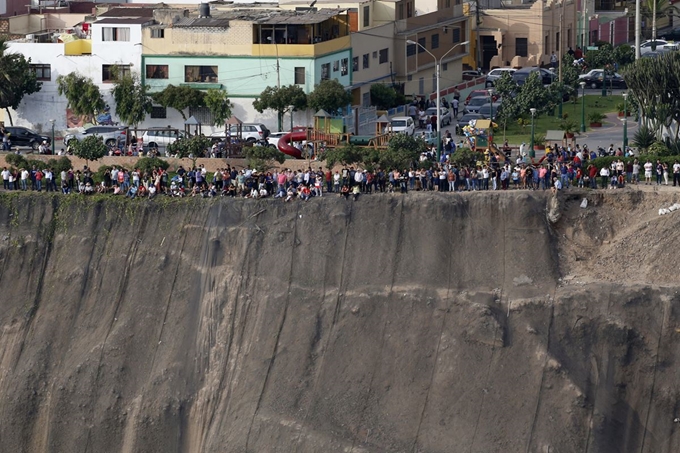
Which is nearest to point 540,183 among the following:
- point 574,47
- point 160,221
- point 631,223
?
point 631,223

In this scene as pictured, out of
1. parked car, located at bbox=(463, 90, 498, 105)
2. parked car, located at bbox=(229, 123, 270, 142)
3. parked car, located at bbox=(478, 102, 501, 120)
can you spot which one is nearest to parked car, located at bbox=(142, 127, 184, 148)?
parked car, located at bbox=(229, 123, 270, 142)

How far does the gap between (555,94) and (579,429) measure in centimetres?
3420

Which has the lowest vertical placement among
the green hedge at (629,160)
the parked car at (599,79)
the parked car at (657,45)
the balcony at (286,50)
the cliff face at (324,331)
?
the cliff face at (324,331)

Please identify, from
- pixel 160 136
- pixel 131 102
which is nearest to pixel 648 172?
pixel 160 136

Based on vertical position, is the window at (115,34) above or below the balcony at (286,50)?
above

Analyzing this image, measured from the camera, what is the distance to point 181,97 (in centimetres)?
8975

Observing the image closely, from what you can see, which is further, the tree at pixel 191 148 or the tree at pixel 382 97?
the tree at pixel 382 97

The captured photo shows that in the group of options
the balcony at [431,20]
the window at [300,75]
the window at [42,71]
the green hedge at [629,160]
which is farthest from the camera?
the balcony at [431,20]

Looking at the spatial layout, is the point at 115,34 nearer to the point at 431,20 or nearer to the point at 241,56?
the point at 241,56

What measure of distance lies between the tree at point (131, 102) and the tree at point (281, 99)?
6143 millimetres

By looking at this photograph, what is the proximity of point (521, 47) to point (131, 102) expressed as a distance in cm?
3661

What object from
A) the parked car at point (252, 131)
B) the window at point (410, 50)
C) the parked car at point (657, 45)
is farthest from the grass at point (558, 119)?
the parked car at point (657, 45)

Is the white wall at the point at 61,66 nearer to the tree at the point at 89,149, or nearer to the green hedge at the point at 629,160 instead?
the tree at the point at 89,149

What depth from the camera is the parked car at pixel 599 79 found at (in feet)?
352
